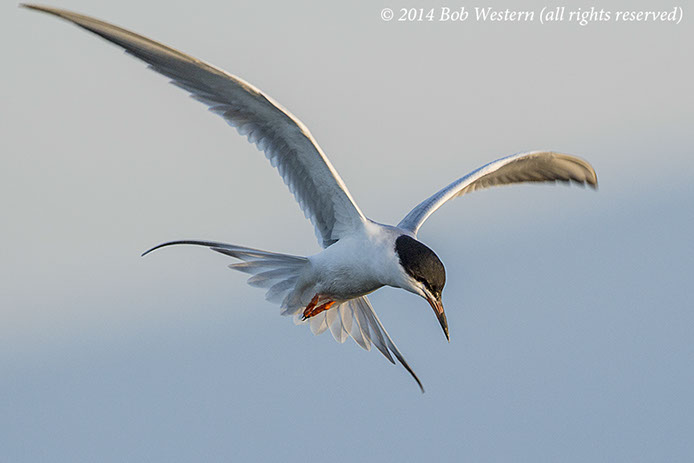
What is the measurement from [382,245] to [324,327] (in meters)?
1.72

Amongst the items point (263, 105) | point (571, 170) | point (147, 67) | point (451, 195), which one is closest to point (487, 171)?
point (451, 195)

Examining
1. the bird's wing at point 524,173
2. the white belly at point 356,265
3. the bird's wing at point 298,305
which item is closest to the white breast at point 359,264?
the white belly at point 356,265

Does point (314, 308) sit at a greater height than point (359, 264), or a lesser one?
lesser

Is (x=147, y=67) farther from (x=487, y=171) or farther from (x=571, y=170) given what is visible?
(x=571, y=170)

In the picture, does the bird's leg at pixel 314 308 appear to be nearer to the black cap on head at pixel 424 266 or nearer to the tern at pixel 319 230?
the tern at pixel 319 230

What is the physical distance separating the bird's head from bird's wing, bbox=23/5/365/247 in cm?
66

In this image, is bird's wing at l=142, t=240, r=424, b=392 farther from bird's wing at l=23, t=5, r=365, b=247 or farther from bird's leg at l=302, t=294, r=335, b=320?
bird's wing at l=23, t=5, r=365, b=247

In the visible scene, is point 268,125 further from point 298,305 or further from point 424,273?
point 298,305

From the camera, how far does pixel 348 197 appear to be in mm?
7816

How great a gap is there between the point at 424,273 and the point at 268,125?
1.55 m

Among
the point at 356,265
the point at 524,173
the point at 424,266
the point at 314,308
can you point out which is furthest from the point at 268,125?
the point at 524,173

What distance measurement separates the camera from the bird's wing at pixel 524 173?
880cm

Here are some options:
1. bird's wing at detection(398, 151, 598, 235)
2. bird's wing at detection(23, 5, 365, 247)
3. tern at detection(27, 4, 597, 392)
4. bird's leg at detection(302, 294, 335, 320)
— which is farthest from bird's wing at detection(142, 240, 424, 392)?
bird's wing at detection(398, 151, 598, 235)

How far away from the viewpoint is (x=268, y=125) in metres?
7.57
